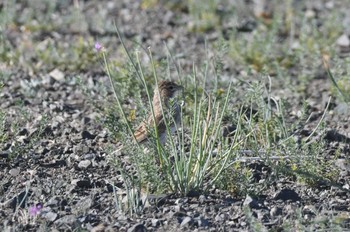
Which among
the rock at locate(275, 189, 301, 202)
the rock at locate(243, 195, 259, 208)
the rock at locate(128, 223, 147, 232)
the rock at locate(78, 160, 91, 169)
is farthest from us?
the rock at locate(78, 160, 91, 169)

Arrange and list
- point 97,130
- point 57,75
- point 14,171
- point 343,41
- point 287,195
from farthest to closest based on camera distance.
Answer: point 343,41 < point 57,75 < point 97,130 < point 14,171 < point 287,195

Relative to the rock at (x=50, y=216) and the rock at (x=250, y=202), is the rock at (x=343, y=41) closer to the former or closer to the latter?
the rock at (x=250, y=202)

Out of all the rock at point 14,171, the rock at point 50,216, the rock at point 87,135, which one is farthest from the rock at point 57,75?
the rock at point 50,216

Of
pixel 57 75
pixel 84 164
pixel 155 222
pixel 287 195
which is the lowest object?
pixel 287 195

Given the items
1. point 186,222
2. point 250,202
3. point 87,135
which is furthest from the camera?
point 87,135

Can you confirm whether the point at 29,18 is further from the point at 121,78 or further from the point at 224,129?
the point at 224,129

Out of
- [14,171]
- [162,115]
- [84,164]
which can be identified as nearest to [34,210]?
[14,171]

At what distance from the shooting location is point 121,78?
8.53 metres

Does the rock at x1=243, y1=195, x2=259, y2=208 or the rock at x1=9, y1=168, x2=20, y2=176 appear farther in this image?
the rock at x1=9, y1=168, x2=20, y2=176

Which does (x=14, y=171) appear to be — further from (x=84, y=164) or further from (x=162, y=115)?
(x=162, y=115)

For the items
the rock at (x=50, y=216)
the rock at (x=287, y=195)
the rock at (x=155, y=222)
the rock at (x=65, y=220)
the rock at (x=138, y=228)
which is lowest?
the rock at (x=287, y=195)

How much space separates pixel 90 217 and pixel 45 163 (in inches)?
43.5

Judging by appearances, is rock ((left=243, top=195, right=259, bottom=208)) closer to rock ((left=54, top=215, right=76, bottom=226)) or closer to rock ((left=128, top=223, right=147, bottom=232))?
rock ((left=128, top=223, right=147, bottom=232))

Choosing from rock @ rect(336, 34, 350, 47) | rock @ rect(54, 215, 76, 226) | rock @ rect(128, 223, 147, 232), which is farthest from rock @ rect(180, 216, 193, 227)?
rock @ rect(336, 34, 350, 47)
